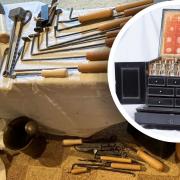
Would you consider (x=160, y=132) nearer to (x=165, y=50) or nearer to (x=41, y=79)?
(x=165, y=50)

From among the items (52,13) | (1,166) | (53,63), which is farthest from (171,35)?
(1,166)

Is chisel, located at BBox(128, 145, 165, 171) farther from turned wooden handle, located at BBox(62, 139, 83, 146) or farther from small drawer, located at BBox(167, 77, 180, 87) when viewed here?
small drawer, located at BBox(167, 77, 180, 87)

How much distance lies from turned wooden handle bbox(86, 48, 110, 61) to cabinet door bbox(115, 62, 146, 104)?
161 millimetres

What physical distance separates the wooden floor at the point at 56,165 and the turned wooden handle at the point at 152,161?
3 cm

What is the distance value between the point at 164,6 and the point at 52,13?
0.54m

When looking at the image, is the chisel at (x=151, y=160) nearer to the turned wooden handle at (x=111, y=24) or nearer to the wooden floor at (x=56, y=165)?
the wooden floor at (x=56, y=165)

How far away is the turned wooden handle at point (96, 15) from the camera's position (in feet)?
3.77

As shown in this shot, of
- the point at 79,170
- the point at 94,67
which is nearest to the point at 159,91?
the point at 94,67

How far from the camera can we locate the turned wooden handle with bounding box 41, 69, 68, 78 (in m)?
1.08

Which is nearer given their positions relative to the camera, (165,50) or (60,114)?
(165,50)

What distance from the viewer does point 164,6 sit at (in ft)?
2.67

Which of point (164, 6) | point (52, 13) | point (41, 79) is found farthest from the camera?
point (52, 13)

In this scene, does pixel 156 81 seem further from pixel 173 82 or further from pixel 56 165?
pixel 56 165

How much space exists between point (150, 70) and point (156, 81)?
34 mm
